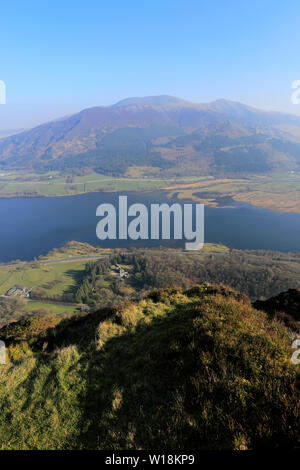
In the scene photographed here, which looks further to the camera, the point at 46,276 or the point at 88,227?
the point at 88,227

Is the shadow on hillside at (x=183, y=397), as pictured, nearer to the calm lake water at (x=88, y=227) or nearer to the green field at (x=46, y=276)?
the green field at (x=46, y=276)

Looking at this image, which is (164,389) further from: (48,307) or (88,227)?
(88,227)

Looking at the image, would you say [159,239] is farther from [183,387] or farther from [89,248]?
[183,387]

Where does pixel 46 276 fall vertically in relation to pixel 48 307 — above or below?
above

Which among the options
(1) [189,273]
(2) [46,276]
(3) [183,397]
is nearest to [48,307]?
(2) [46,276]

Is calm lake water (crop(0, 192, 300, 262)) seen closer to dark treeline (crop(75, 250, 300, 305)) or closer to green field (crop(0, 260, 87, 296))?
green field (crop(0, 260, 87, 296))

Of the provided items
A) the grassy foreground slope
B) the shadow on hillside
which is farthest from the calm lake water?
the shadow on hillside
